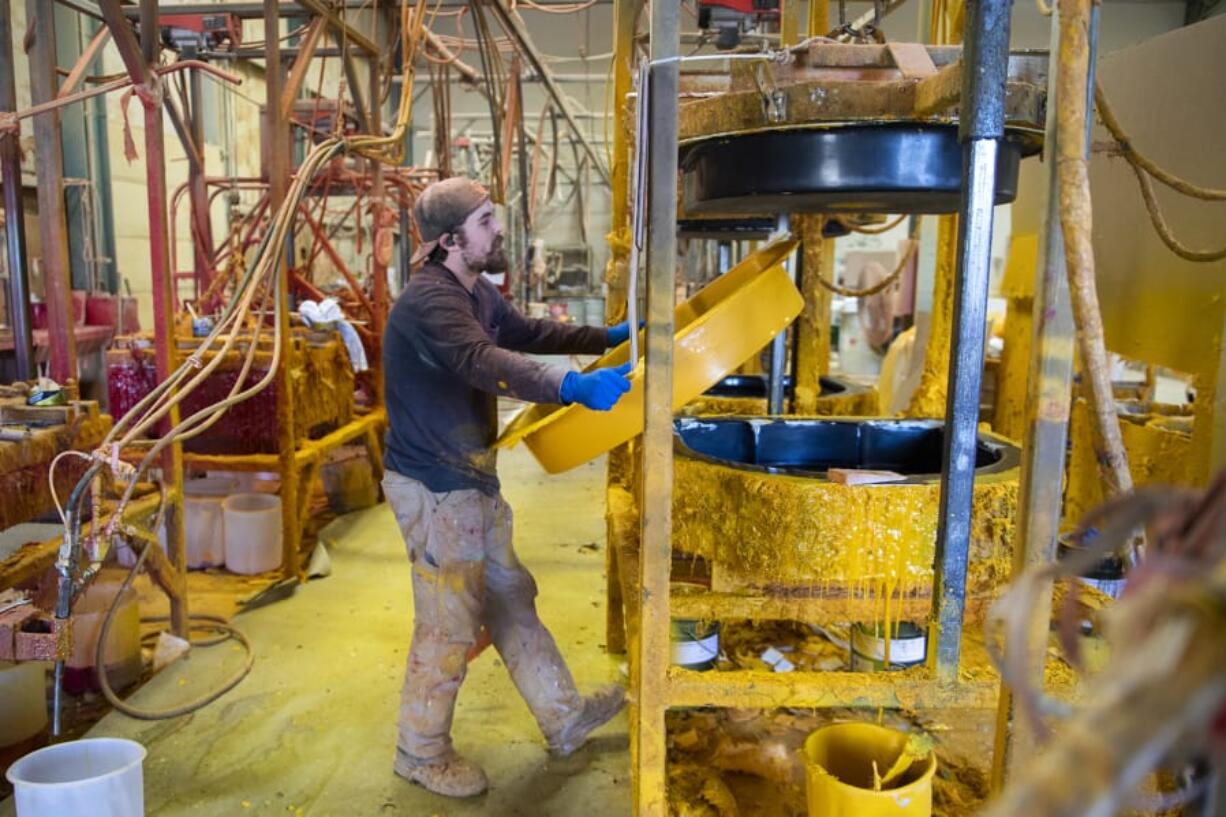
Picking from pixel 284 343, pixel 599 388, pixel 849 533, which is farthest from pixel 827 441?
pixel 284 343

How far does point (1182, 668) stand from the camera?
0.52 m

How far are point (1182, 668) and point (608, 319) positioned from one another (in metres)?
2.58

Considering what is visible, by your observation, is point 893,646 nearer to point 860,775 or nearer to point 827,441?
point 860,775

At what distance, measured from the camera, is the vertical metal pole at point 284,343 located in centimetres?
377

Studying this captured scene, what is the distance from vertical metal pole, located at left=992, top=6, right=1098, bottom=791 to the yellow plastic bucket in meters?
0.48

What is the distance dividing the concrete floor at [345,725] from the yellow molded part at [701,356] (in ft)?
3.63

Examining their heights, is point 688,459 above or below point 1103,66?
below

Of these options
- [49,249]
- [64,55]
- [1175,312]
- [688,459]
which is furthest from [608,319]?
[64,55]

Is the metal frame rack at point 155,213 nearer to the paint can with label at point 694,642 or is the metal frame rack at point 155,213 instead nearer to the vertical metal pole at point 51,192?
the vertical metal pole at point 51,192

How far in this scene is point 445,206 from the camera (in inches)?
101

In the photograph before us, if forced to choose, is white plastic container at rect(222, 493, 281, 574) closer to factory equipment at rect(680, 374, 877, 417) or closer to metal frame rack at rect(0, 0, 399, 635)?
metal frame rack at rect(0, 0, 399, 635)

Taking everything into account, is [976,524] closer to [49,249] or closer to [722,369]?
[722,369]

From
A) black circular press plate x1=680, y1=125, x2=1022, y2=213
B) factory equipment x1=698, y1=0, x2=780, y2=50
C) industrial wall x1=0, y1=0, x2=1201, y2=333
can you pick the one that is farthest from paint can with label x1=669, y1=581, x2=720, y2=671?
industrial wall x1=0, y1=0, x2=1201, y2=333

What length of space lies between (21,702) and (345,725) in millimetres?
940
